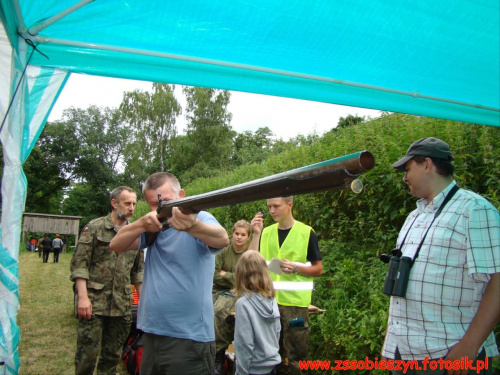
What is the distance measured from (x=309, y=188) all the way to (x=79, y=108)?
199ft

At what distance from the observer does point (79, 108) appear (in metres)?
55.7

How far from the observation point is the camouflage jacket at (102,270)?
162 inches

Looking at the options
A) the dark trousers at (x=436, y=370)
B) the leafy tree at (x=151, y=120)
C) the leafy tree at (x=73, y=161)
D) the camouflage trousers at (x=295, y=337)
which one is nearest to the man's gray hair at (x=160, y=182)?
the dark trousers at (x=436, y=370)

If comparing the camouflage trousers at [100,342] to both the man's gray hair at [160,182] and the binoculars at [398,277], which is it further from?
the binoculars at [398,277]

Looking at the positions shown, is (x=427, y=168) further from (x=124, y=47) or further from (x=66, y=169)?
(x=66, y=169)

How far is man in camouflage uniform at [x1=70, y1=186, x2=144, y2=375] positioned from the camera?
3973mm

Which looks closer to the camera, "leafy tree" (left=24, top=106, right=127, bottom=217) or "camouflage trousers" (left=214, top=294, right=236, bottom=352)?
"camouflage trousers" (left=214, top=294, right=236, bottom=352)

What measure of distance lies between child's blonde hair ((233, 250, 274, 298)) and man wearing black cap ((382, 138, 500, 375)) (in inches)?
45.3

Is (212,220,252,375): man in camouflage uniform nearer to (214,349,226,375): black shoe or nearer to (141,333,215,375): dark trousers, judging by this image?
(214,349,226,375): black shoe

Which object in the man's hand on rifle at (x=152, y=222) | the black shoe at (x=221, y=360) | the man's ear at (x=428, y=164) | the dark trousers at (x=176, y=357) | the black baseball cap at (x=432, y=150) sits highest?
the black baseball cap at (x=432, y=150)

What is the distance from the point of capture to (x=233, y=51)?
273cm

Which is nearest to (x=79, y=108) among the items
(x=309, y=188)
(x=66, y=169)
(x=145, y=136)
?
(x=66, y=169)

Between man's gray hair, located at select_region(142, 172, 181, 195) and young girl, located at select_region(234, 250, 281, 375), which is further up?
man's gray hair, located at select_region(142, 172, 181, 195)

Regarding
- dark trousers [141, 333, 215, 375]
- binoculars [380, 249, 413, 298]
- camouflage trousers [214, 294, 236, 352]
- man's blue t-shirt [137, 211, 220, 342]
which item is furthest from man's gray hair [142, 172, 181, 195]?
camouflage trousers [214, 294, 236, 352]
